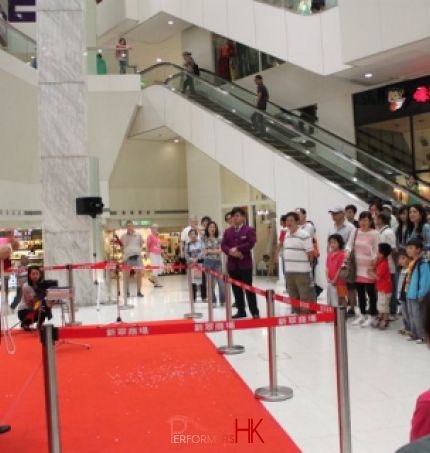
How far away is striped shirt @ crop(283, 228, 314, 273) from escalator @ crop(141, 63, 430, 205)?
4.10m

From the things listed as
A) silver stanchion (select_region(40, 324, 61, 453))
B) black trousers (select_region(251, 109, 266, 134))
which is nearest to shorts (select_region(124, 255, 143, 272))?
black trousers (select_region(251, 109, 266, 134))

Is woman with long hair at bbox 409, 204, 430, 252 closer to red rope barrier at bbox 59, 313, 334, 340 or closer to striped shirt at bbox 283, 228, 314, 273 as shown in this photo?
striped shirt at bbox 283, 228, 314, 273

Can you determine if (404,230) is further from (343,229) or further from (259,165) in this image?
(259,165)

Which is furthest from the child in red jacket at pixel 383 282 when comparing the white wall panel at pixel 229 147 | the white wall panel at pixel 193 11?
the white wall panel at pixel 193 11

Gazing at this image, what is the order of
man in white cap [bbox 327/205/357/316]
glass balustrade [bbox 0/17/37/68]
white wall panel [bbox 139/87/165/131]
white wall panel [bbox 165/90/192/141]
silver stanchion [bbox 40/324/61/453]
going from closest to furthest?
1. silver stanchion [bbox 40/324/61/453]
2. man in white cap [bbox 327/205/357/316]
3. glass balustrade [bbox 0/17/37/68]
4. white wall panel [bbox 165/90/192/141]
5. white wall panel [bbox 139/87/165/131]

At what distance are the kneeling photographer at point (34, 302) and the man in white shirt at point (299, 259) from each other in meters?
3.48

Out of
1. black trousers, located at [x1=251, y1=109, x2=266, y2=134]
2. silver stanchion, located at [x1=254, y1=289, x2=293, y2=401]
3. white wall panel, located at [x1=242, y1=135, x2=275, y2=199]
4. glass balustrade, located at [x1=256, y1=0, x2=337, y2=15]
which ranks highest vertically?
glass balustrade, located at [x1=256, y1=0, x2=337, y2=15]

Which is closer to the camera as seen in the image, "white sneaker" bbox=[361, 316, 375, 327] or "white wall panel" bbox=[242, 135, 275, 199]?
"white sneaker" bbox=[361, 316, 375, 327]

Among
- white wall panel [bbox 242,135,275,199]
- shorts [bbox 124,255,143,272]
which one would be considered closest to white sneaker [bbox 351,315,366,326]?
shorts [bbox 124,255,143,272]

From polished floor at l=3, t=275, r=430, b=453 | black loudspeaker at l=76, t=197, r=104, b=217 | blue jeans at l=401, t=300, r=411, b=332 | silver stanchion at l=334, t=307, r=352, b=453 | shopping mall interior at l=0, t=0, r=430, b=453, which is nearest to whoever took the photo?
silver stanchion at l=334, t=307, r=352, b=453

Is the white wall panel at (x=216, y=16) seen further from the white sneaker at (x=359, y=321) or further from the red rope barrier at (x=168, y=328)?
the red rope barrier at (x=168, y=328)

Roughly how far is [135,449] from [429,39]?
10376mm

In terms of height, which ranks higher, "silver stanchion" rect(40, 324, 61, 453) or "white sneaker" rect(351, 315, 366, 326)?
"silver stanchion" rect(40, 324, 61, 453)

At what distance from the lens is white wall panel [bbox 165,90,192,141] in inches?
659
